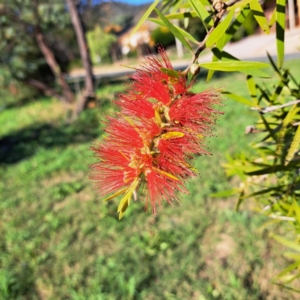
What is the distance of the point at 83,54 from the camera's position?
Answer: 5340 millimetres

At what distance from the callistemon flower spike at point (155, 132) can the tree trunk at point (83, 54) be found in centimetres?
497

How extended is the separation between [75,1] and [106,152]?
5.14m

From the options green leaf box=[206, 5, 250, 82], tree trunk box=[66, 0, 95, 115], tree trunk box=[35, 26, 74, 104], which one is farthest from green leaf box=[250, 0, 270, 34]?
tree trunk box=[35, 26, 74, 104]

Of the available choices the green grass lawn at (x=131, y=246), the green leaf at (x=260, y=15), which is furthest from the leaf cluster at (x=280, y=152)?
the green grass lawn at (x=131, y=246)

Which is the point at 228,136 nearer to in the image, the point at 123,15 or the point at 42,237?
the point at 42,237

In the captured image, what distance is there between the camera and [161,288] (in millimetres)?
1846

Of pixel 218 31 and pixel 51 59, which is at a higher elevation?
pixel 218 31

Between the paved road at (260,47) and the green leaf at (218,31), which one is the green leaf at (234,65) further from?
the paved road at (260,47)

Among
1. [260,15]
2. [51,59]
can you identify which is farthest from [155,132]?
[51,59]

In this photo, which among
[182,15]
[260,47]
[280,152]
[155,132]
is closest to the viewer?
[155,132]

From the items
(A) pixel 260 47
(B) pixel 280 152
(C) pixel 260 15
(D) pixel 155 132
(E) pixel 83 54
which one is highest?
(C) pixel 260 15

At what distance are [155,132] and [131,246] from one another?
1.86 metres

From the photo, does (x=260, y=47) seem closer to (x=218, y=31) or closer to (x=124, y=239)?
(x=124, y=239)

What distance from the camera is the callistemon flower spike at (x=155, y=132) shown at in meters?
0.49
